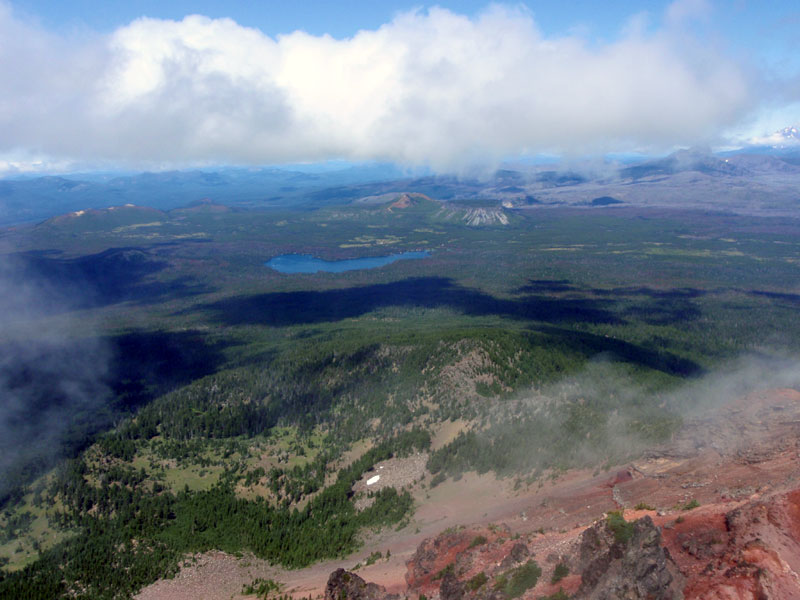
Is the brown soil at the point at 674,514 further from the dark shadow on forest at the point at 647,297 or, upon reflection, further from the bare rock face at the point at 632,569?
the dark shadow on forest at the point at 647,297

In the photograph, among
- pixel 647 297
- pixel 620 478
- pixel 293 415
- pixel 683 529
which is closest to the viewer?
pixel 683 529

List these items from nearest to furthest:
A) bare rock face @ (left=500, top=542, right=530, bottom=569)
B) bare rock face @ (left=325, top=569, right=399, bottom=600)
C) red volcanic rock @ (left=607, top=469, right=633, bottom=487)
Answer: bare rock face @ (left=500, top=542, right=530, bottom=569), bare rock face @ (left=325, top=569, right=399, bottom=600), red volcanic rock @ (left=607, top=469, right=633, bottom=487)

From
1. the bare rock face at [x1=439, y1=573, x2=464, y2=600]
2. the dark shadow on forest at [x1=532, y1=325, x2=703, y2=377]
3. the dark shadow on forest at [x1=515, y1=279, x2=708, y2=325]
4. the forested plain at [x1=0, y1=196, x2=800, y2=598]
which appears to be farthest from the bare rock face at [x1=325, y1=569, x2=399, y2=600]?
the dark shadow on forest at [x1=515, y1=279, x2=708, y2=325]

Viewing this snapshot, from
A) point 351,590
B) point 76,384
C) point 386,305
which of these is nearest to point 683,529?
point 351,590

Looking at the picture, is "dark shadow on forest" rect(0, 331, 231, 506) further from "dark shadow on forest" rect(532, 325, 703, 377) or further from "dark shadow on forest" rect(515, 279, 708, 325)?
"dark shadow on forest" rect(515, 279, 708, 325)

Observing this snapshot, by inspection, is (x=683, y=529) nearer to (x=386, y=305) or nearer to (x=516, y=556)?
(x=516, y=556)

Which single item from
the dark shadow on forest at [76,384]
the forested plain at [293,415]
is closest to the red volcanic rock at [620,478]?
the forested plain at [293,415]

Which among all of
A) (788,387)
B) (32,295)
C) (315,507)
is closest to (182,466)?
(315,507)
